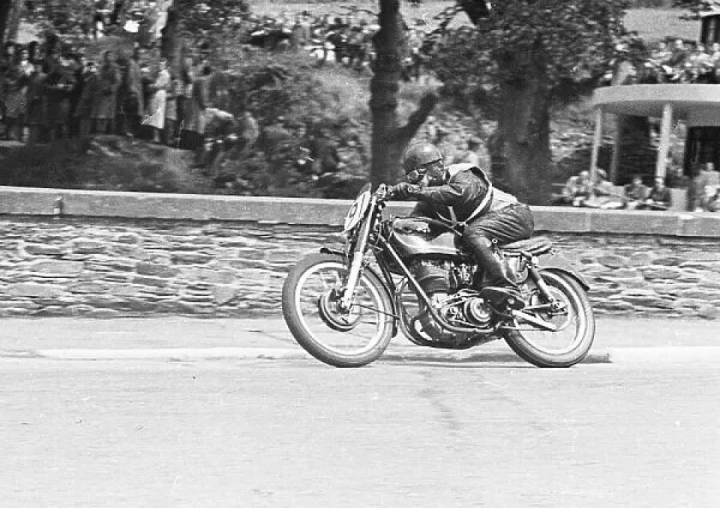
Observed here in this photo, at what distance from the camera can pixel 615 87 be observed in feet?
79.9

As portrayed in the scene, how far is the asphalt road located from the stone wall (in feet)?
8.33

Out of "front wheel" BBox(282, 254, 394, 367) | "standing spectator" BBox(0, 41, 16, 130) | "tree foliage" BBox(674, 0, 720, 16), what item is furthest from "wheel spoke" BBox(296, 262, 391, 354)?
"tree foliage" BBox(674, 0, 720, 16)

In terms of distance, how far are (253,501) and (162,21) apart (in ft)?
59.2

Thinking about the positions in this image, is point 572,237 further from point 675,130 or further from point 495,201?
point 675,130

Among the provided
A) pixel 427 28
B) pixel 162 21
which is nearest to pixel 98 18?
pixel 162 21

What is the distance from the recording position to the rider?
9344 mm

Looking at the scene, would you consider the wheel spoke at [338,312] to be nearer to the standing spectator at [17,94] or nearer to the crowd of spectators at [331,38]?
the standing spectator at [17,94]

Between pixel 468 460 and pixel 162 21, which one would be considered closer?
pixel 468 460

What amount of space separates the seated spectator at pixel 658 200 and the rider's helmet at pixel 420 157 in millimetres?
9891

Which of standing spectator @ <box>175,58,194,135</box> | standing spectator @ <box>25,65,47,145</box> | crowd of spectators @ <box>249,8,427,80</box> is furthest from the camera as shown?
crowd of spectators @ <box>249,8,427,80</box>

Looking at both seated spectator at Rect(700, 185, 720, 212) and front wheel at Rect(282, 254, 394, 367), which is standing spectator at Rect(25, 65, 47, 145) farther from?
front wheel at Rect(282, 254, 394, 367)

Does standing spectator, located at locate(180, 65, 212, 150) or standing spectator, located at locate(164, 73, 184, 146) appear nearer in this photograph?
standing spectator, located at locate(164, 73, 184, 146)

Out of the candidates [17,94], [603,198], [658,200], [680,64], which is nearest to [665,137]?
[680,64]

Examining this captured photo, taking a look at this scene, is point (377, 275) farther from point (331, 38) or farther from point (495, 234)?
point (331, 38)
